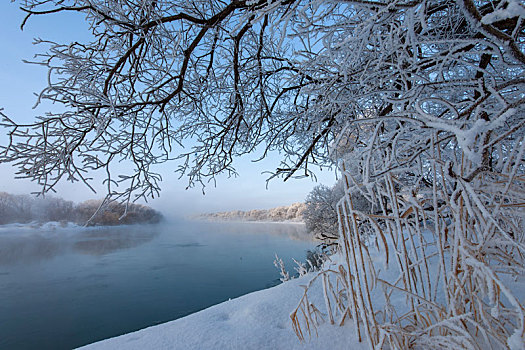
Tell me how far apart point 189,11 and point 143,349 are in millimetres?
2454

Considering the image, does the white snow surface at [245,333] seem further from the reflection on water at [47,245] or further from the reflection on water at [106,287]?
the reflection on water at [47,245]

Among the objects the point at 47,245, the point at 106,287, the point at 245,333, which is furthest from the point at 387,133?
the point at 47,245

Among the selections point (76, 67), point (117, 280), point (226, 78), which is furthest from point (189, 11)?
point (117, 280)

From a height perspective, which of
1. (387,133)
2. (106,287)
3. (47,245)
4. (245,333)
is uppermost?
(387,133)

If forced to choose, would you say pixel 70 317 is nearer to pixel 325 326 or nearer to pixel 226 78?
pixel 226 78

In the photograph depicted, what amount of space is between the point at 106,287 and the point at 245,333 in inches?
495

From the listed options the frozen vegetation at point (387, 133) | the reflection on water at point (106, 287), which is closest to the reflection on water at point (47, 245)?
the reflection on water at point (106, 287)

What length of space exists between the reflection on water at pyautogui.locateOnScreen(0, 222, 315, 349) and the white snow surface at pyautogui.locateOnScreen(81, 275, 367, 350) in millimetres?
7897

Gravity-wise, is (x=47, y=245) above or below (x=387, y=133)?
below

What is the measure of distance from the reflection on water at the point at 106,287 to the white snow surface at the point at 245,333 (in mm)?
7897

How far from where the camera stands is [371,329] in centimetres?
93

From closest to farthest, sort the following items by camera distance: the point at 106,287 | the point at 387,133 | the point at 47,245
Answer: the point at 387,133 → the point at 106,287 → the point at 47,245

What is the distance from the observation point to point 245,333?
119 cm

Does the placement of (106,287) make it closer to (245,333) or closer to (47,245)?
(245,333)
